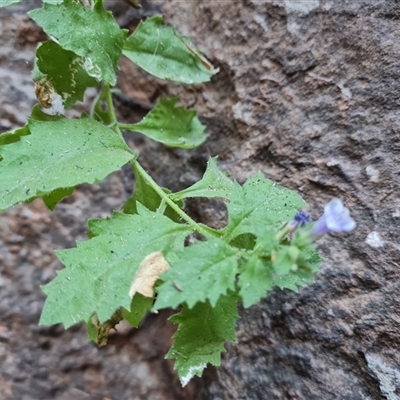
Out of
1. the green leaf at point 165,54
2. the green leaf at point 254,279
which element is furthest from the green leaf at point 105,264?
the green leaf at point 165,54

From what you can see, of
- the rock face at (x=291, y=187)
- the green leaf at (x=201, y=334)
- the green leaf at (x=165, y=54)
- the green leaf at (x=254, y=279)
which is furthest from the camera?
the green leaf at (x=165, y=54)

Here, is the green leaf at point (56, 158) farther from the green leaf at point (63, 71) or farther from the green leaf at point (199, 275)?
the green leaf at point (199, 275)

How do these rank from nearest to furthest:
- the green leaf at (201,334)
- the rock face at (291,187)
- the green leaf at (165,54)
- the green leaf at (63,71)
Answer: the green leaf at (201,334) → the rock face at (291,187) → the green leaf at (63,71) → the green leaf at (165,54)

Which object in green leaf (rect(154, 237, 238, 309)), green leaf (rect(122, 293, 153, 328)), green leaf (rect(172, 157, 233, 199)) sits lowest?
green leaf (rect(122, 293, 153, 328))

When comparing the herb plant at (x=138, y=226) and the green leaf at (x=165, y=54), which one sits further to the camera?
the green leaf at (x=165, y=54)

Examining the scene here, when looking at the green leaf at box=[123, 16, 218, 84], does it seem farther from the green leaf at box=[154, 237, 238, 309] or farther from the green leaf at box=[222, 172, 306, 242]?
the green leaf at box=[154, 237, 238, 309]

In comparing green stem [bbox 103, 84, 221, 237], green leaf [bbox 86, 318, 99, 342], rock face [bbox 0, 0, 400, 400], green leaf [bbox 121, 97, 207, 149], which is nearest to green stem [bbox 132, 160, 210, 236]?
green stem [bbox 103, 84, 221, 237]

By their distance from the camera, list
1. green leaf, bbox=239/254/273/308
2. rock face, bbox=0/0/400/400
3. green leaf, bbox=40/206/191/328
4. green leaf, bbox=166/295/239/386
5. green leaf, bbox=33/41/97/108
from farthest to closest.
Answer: green leaf, bbox=33/41/97/108 < rock face, bbox=0/0/400/400 < green leaf, bbox=166/295/239/386 < green leaf, bbox=40/206/191/328 < green leaf, bbox=239/254/273/308
